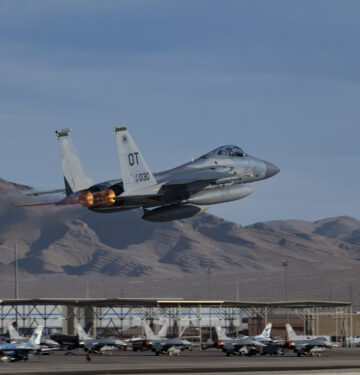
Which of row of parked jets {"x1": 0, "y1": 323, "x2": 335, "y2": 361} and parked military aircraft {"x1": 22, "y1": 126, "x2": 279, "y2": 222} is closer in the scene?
parked military aircraft {"x1": 22, "y1": 126, "x2": 279, "y2": 222}

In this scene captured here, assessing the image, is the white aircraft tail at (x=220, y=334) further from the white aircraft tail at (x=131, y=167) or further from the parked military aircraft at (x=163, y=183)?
the white aircraft tail at (x=131, y=167)

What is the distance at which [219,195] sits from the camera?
289 ft

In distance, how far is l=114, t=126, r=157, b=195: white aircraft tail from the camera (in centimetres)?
8369

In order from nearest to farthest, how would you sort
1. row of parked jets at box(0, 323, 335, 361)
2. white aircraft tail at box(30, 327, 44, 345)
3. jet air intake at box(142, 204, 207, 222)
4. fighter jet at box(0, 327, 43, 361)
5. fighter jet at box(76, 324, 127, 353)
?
jet air intake at box(142, 204, 207, 222)
fighter jet at box(0, 327, 43, 361)
white aircraft tail at box(30, 327, 44, 345)
row of parked jets at box(0, 323, 335, 361)
fighter jet at box(76, 324, 127, 353)

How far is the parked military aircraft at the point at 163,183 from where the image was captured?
8369cm

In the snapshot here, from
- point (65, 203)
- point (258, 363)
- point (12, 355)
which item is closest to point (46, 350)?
point (12, 355)

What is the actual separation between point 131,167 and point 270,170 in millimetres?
18025

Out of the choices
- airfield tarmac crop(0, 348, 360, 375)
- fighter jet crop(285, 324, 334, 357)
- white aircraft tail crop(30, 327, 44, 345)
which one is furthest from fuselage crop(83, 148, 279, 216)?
fighter jet crop(285, 324, 334, 357)

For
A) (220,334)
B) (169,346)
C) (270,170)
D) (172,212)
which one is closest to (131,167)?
(172,212)

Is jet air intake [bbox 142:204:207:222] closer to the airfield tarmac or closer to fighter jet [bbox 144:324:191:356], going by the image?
the airfield tarmac

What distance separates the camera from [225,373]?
77188mm

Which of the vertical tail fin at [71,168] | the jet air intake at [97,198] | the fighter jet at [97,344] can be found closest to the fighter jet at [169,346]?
the fighter jet at [97,344]

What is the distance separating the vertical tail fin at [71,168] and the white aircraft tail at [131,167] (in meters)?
6.21

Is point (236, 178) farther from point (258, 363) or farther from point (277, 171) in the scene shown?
point (258, 363)
